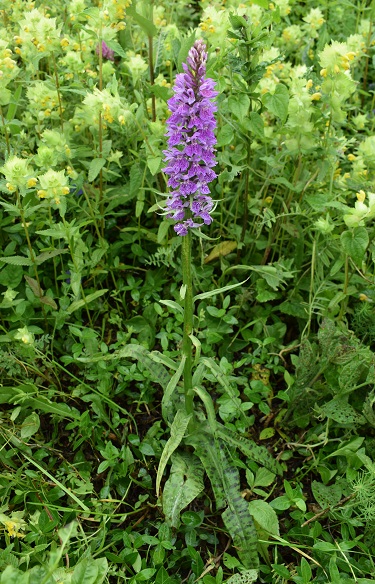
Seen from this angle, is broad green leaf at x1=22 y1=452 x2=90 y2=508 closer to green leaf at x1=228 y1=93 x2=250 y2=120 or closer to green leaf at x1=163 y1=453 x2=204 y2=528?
green leaf at x1=163 y1=453 x2=204 y2=528

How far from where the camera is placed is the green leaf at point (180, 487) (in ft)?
5.87

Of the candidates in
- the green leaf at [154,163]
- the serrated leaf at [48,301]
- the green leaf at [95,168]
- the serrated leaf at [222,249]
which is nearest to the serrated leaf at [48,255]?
the serrated leaf at [48,301]

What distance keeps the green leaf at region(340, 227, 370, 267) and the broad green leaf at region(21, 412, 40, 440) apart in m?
1.24

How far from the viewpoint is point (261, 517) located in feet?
5.96

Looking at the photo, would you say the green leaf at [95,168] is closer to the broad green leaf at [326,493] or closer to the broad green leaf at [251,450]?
the broad green leaf at [251,450]

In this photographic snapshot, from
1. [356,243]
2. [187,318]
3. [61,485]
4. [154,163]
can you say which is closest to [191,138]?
[187,318]

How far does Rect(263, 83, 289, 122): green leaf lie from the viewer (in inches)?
84.3

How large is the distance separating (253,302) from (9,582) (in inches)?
62.0

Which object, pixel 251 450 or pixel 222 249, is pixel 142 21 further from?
pixel 251 450

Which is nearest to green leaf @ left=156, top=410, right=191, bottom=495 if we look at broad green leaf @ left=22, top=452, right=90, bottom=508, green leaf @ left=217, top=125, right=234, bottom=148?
broad green leaf @ left=22, top=452, right=90, bottom=508

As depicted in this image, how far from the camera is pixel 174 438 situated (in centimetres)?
175

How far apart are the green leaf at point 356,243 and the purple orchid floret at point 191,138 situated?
0.62 metres

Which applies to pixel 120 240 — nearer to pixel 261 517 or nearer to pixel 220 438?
pixel 220 438

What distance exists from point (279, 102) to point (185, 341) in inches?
40.0
